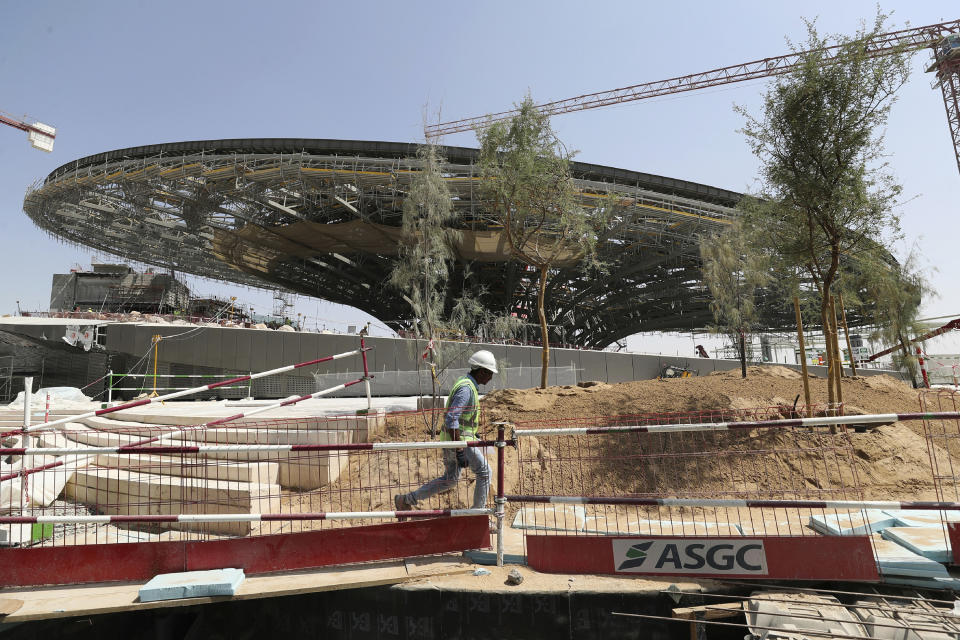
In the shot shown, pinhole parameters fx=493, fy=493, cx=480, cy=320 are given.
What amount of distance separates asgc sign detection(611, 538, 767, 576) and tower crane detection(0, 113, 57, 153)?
66354mm

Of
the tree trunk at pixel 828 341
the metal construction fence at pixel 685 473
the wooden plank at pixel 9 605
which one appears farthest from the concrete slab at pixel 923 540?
the wooden plank at pixel 9 605

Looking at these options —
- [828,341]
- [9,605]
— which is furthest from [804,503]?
[828,341]

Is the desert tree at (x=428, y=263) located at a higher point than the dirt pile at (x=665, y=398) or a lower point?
higher

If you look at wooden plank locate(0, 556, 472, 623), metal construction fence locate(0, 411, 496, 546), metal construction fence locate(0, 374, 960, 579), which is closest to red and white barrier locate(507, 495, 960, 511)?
metal construction fence locate(0, 374, 960, 579)

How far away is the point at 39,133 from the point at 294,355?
47950 mm

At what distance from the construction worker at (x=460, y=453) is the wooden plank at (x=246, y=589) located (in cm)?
56

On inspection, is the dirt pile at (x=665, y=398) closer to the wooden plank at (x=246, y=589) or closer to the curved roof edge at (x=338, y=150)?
the wooden plank at (x=246, y=589)

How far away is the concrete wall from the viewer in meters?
22.2

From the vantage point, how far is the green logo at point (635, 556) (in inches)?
145

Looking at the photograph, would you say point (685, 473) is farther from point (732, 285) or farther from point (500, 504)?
point (732, 285)

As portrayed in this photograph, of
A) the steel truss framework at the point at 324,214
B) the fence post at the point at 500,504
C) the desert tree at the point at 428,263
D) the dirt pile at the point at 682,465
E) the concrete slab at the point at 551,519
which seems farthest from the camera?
the steel truss framework at the point at 324,214

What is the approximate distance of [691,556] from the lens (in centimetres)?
360

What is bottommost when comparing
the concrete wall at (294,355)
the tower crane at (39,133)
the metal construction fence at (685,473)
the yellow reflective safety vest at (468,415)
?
the metal construction fence at (685,473)

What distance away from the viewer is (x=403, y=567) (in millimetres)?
3949
